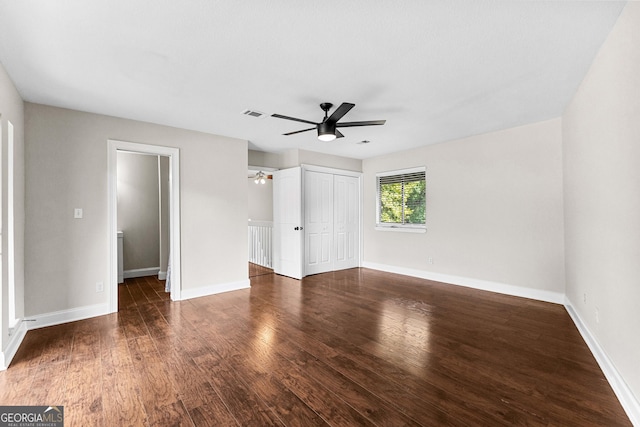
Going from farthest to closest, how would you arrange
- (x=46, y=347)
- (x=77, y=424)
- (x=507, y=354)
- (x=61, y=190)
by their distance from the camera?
(x=61, y=190) < (x=46, y=347) < (x=507, y=354) < (x=77, y=424)

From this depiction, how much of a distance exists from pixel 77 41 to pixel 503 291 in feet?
18.9

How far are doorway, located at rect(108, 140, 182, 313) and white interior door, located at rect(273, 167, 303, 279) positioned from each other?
6.86ft

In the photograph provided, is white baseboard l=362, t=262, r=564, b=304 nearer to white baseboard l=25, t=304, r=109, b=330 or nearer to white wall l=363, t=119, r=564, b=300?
white wall l=363, t=119, r=564, b=300

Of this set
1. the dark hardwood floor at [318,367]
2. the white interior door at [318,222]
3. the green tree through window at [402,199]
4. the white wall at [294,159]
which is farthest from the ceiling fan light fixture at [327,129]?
the green tree through window at [402,199]

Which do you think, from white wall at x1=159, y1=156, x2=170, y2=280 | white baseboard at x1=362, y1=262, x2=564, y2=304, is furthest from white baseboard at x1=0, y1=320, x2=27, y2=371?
white baseboard at x1=362, y1=262, x2=564, y2=304

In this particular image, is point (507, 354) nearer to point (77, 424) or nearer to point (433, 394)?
point (433, 394)

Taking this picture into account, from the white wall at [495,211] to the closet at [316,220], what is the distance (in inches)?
46.1

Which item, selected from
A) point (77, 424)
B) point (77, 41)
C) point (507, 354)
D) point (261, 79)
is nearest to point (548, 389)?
point (507, 354)

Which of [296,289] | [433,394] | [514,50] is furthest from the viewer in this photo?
[296,289]

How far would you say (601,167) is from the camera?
2.41 meters

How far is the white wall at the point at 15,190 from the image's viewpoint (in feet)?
8.25

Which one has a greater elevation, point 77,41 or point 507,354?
point 77,41

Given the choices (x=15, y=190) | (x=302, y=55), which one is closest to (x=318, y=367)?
(x=302, y=55)

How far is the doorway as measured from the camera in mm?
3812
